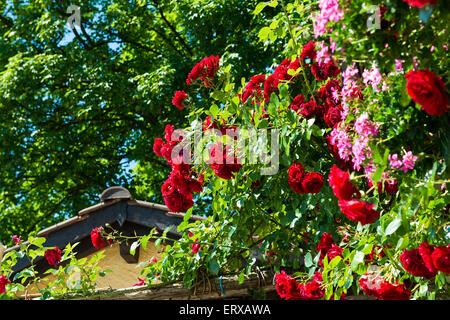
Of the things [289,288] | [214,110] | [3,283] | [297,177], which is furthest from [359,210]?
[3,283]

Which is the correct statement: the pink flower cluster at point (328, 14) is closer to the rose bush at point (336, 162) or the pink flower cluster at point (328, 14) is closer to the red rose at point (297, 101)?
the rose bush at point (336, 162)

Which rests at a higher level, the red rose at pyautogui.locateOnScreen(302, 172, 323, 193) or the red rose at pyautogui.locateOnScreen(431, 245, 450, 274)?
the red rose at pyautogui.locateOnScreen(302, 172, 323, 193)

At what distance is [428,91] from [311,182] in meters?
0.98

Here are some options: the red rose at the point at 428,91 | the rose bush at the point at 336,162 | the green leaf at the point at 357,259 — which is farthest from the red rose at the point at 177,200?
the red rose at the point at 428,91

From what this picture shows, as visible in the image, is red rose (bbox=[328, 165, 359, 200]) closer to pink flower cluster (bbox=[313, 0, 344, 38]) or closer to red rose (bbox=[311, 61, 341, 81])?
pink flower cluster (bbox=[313, 0, 344, 38])

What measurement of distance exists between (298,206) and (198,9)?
5.83 m

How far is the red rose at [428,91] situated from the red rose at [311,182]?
94cm

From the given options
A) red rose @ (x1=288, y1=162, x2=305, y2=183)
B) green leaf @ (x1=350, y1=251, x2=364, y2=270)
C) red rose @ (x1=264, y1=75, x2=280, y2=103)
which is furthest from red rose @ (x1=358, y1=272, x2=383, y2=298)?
red rose @ (x1=264, y1=75, x2=280, y2=103)

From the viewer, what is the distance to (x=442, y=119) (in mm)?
1779

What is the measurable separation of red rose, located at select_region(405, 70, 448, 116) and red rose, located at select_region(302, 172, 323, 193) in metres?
0.94

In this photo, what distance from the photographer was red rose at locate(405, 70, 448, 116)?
1.55m

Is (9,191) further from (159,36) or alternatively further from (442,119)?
(442,119)

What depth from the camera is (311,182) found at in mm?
2459

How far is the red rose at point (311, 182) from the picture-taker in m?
2.46
